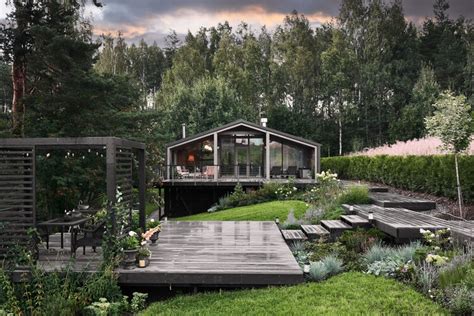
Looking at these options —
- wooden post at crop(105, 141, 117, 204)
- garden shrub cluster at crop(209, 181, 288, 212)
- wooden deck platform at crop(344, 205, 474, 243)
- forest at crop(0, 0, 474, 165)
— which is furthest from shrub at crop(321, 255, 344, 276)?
forest at crop(0, 0, 474, 165)

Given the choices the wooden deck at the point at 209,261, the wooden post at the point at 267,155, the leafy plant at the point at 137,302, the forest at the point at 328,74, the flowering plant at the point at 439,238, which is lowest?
the leafy plant at the point at 137,302

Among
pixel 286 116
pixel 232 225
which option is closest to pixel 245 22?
pixel 286 116

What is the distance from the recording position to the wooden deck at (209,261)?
223 inches

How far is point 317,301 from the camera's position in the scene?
17.0ft

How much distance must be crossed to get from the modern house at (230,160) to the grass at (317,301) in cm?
1384

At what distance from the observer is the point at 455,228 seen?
6953mm

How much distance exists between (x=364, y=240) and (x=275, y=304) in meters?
2.84

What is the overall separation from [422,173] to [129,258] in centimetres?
930

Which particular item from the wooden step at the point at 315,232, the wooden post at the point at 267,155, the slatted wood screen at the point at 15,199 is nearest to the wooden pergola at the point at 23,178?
the slatted wood screen at the point at 15,199

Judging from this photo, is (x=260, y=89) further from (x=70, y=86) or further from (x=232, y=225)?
(x=232, y=225)

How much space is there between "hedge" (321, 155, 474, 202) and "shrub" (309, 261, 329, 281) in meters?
5.77

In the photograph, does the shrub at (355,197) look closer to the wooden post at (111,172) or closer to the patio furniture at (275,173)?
the wooden post at (111,172)

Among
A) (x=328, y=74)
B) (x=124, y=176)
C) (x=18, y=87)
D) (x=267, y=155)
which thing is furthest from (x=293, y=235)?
(x=328, y=74)

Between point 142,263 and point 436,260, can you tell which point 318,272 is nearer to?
point 436,260
